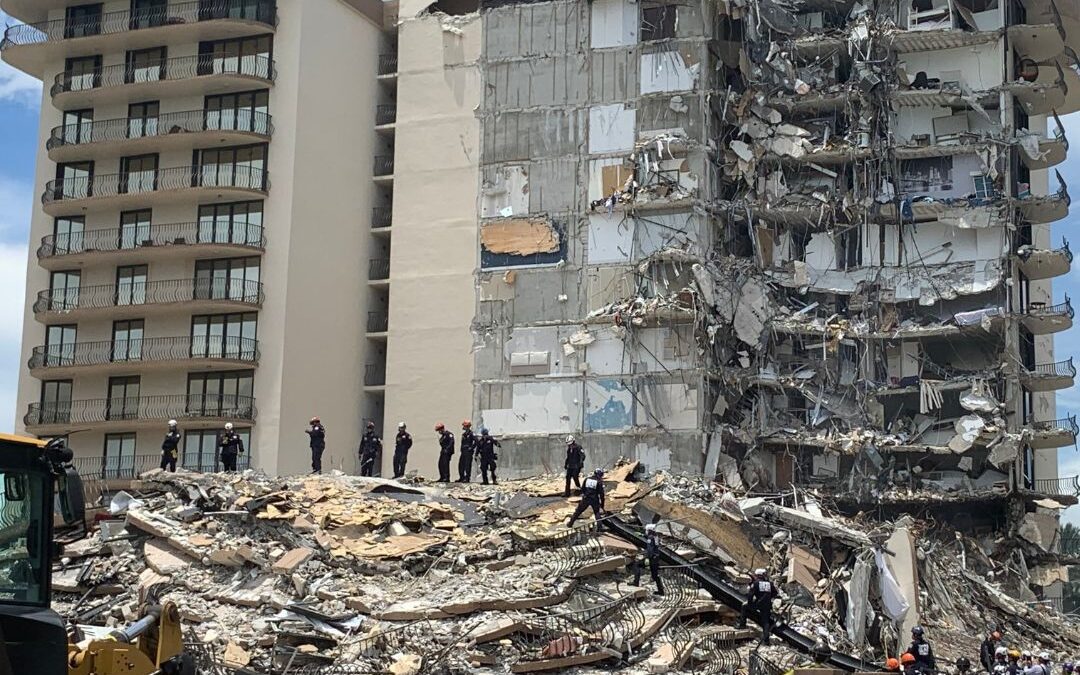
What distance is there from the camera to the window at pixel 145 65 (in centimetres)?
5081

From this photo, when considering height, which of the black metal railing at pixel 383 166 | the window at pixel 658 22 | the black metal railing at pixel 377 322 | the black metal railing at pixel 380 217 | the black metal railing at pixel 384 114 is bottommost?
the black metal railing at pixel 377 322

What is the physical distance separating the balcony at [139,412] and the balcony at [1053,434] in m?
26.2

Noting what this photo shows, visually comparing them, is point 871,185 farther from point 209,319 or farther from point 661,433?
point 209,319

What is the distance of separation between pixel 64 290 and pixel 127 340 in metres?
3.73

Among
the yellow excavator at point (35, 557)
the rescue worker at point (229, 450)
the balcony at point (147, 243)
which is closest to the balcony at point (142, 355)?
the balcony at point (147, 243)

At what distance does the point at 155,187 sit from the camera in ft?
165

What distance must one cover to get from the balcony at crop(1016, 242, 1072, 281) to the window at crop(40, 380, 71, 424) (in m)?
34.2

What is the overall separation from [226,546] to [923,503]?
24.3 m

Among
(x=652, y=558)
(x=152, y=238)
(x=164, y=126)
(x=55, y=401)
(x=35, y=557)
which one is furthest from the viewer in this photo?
(x=55, y=401)

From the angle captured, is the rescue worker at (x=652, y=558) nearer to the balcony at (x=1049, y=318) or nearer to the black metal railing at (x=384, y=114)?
the balcony at (x=1049, y=318)

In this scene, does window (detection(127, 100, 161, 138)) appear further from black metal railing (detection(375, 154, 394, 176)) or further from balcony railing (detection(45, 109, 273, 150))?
black metal railing (detection(375, 154, 394, 176))

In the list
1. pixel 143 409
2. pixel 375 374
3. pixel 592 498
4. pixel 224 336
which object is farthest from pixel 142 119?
pixel 592 498

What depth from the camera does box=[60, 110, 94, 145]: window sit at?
5156 cm

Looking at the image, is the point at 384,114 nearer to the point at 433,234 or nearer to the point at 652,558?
the point at 433,234
